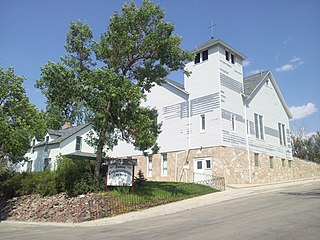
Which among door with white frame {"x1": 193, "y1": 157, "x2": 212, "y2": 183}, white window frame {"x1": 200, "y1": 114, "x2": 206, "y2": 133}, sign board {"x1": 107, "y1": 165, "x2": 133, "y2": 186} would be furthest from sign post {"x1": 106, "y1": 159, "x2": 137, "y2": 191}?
white window frame {"x1": 200, "y1": 114, "x2": 206, "y2": 133}

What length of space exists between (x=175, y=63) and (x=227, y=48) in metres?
11.4

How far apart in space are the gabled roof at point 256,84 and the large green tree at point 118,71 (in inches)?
527

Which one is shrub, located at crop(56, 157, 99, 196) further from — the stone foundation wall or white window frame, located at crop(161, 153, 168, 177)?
white window frame, located at crop(161, 153, 168, 177)

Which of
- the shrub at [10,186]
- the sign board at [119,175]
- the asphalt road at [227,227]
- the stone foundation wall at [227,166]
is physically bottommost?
the asphalt road at [227,227]

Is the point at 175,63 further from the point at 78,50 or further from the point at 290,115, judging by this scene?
the point at 290,115

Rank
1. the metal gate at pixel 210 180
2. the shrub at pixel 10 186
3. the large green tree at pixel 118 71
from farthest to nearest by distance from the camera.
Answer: the metal gate at pixel 210 180 → the shrub at pixel 10 186 → the large green tree at pixel 118 71

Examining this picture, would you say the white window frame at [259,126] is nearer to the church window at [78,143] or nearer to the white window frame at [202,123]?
the white window frame at [202,123]

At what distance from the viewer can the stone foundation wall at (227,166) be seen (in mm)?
24750

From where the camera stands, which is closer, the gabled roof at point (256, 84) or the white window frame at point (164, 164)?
the white window frame at point (164, 164)

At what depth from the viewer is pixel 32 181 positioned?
18.6m

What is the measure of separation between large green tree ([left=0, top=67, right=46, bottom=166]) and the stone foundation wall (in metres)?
12.8

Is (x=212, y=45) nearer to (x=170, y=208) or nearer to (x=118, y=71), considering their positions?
(x=118, y=71)

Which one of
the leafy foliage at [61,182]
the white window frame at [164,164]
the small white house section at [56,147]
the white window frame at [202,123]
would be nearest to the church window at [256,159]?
the white window frame at [202,123]

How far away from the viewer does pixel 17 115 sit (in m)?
17.5
